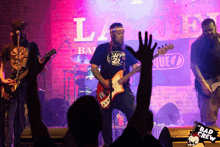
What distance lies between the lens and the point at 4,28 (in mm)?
5797

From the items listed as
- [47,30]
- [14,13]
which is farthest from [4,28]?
[47,30]

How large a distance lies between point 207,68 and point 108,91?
155 cm

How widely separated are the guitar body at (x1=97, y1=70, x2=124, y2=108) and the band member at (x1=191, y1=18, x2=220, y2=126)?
3.92 feet

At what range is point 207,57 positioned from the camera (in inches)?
153

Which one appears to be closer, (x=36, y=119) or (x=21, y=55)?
(x=36, y=119)

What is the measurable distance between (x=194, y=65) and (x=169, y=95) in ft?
7.48

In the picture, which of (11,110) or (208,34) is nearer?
(11,110)

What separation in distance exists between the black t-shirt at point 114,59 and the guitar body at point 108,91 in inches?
3.0

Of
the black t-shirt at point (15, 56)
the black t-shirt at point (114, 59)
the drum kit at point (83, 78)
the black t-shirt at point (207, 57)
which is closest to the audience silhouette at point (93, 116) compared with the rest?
the black t-shirt at point (114, 59)

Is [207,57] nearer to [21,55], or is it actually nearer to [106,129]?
[106,129]

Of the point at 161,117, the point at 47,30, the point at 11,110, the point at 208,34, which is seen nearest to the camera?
the point at 11,110

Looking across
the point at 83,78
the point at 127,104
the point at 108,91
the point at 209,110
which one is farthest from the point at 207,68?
the point at 83,78

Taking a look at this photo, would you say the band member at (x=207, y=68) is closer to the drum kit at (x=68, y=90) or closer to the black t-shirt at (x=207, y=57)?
the black t-shirt at (x=207, y=57)

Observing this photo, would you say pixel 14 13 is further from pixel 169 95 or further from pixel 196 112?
pixel 196 112
